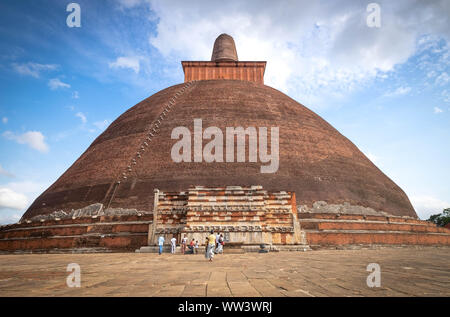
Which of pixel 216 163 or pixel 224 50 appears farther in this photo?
pixel 224 50

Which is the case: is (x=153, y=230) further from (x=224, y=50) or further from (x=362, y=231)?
(x=224, y=50)

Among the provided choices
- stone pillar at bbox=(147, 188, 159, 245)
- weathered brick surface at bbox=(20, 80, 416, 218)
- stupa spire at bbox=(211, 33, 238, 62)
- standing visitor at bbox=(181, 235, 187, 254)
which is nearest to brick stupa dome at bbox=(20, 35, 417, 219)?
weathered brick surface at bbox=(20, 80, 416, 218)

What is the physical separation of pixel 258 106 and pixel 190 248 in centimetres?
1092

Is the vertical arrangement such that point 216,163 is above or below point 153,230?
above

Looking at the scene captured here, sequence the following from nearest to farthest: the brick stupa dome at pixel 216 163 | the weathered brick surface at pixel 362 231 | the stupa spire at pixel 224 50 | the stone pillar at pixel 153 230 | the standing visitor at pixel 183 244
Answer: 1. the standing visitor at pixel 183 244
2. the stone pillar at pixel 153 230
3. the weathered brick surface at pixel 362 231
4. the brick stupa dome at pixel 216 163
5. the stupa spire at pixel 224 50

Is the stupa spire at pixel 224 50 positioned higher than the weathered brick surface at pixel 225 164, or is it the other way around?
the stupa spire at pixel 224 50

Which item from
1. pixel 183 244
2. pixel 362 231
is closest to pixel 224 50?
pixel 362 231

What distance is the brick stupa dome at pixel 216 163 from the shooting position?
1391 cm

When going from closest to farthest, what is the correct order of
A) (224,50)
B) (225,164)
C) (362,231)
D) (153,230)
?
(153,230) < (362,231) < (225,164) < (224,50)

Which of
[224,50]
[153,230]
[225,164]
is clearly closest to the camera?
[153,230]

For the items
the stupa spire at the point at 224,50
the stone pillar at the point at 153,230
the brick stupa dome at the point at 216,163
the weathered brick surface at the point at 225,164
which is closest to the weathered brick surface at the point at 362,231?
the brick stupa dome at the point at 216,163

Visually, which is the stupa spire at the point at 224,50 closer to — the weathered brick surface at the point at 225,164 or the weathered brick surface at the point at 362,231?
the weathered brick surface at the point at 225,164

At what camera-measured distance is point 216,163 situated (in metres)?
14.6
